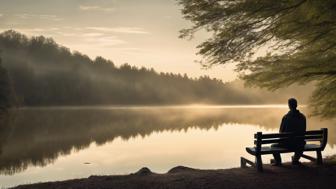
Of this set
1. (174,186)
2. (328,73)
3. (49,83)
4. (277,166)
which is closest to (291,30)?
(328,73)

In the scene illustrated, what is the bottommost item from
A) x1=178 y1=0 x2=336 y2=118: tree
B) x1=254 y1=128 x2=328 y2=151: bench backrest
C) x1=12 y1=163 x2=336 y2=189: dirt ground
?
x1=12 y1=163 x2=336 y2=189: dirt ground

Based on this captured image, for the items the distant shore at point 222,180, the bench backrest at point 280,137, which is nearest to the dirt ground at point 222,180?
the distant shore at point 222,180

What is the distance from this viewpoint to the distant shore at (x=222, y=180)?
12227mm

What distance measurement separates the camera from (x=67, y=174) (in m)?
25.6

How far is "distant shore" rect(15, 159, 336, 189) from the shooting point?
1223 centimetres

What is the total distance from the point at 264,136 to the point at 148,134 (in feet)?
131

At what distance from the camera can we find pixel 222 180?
1257cm

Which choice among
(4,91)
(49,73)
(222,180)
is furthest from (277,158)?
(49,73)

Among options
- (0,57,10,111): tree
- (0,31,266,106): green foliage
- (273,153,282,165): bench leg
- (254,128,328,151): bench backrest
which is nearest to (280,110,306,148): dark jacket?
(254,128,328,151): bench backrest

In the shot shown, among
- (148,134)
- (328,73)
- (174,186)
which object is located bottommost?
(148,134)

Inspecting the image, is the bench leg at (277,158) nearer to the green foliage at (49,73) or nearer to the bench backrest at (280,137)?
the bench backrest at (280,137)

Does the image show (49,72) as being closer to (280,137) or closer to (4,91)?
(4,91)

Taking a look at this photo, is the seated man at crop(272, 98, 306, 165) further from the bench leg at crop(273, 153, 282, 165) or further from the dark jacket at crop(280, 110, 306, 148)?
the bench leg at crop(273, 153, 282, 165)

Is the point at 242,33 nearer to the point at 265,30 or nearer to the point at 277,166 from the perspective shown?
the point at 265,30
